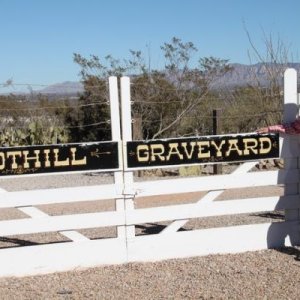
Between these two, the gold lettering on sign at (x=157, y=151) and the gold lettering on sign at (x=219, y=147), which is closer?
the gold lettering on sign at (x=157, y=151)

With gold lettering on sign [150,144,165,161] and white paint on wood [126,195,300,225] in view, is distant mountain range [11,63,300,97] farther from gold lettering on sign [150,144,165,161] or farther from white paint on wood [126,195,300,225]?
white paint on wood [126,195,300,225]

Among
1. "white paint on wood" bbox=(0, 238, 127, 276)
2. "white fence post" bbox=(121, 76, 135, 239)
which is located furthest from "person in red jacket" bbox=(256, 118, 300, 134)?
"white paint on wood" bbox=(0, 238, 127, 276)

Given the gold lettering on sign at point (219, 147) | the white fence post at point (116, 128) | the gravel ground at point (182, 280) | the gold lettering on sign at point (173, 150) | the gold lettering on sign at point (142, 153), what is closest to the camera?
the gravel ground at point (182, 280)

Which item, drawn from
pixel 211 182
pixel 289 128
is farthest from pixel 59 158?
pixel 289 128

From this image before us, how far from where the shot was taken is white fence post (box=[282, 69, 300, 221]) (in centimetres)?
618

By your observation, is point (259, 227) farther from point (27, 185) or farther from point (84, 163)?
point (27, 185)

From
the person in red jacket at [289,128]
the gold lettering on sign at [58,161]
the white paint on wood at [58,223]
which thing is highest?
the person in red jacket at [289,128]

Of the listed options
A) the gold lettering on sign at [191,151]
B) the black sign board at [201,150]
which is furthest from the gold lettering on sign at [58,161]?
the gold lettering on sign at [191,151]

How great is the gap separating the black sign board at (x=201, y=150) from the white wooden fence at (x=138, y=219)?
0.12 meters

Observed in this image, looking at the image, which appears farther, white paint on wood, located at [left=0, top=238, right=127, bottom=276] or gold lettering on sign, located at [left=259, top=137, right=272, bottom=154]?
gold lettering on sign, located at [left=259, top=137, right=272, bottom=154]

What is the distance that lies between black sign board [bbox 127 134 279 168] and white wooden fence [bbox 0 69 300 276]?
0.12m

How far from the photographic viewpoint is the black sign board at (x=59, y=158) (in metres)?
5.58

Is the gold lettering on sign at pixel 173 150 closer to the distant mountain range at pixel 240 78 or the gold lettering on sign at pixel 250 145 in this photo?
the gold lettering on sign at pixel 250 145

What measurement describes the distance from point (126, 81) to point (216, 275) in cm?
205
